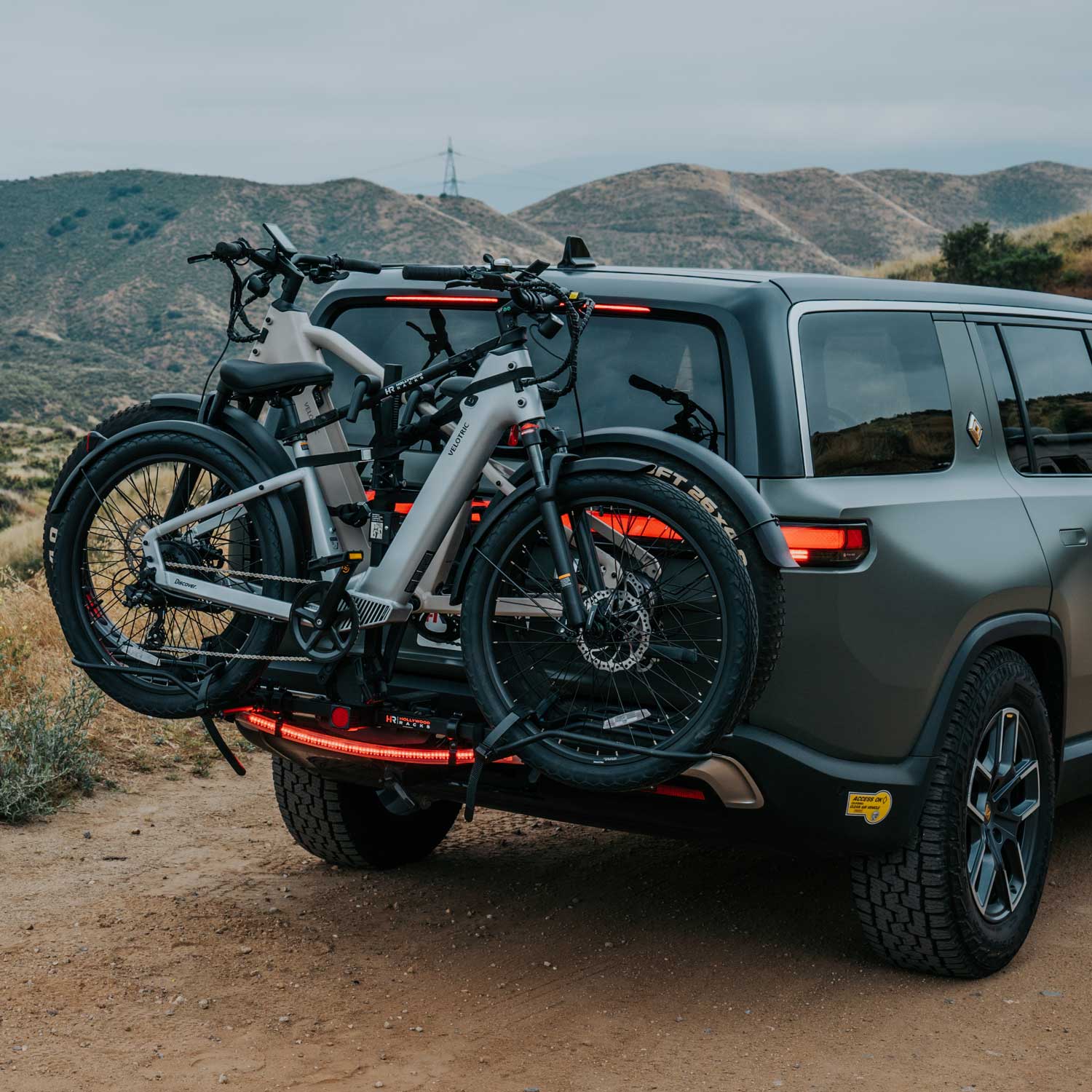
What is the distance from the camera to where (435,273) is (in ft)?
12.2

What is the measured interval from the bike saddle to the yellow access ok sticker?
183cm

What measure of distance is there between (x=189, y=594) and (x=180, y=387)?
155 ft

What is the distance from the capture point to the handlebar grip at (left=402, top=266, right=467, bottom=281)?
369 centimetres

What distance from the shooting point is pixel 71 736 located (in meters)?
6.47

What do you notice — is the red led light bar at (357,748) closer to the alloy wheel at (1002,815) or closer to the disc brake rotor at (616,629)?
the disc brake rotor at (616,629)

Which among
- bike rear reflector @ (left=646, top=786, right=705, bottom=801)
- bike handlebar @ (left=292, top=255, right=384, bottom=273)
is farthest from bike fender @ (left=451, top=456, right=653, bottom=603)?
bike handlebar @ (left=292, top=255, right=384, bottom=273)

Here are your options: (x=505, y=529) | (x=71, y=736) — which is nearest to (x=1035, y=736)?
(x=505, y=529)

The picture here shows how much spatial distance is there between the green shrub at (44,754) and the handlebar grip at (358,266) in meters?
3.08

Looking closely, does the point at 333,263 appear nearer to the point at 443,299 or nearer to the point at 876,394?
the point at 443,299

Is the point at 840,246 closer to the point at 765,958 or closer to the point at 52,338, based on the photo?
the point at 52,338

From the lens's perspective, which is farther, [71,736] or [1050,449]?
[71,736]

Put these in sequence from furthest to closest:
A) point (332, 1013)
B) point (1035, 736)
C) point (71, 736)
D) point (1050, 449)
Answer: point (71, 736), point (1050, 449), point (1035, 736), point (332, 1013)

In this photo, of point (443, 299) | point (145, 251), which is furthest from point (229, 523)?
point (145, 251)

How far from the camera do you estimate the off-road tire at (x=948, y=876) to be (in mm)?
3832
